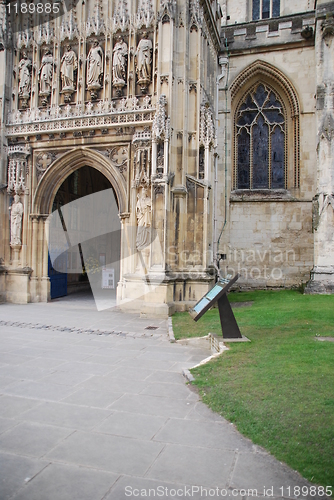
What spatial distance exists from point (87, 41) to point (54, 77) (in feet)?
5.27

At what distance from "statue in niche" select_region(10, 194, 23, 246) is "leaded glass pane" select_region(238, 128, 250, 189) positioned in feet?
29.0

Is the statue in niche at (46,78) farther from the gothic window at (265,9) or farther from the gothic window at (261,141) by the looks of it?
the gothic window at (265,9)

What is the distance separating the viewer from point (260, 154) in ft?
56.2

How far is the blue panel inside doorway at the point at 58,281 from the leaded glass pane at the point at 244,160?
7900 millimetres

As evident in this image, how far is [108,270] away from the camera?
17.4 metres

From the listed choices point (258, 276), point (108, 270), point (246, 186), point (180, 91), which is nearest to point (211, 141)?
point (180, 91)

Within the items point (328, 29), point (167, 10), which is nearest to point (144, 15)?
point (167, 10)

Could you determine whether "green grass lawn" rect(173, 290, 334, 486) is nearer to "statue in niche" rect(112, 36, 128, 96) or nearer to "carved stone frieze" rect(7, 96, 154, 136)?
"carved stone frieze" rect(7, 96, 154, 136)

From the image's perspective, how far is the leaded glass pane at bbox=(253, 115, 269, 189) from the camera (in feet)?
55.9

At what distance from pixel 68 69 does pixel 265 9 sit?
33.1ft

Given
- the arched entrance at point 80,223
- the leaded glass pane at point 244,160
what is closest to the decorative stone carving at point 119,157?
the arched entrance at point 80,223

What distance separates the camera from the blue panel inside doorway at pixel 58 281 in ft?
49.0

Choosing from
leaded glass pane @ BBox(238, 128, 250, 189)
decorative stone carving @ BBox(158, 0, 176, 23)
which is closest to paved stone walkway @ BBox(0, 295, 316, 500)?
decorative stone carving @ BBox(158, 0, 176, 23)

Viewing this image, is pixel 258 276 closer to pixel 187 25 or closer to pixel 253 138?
pixel 253 138
